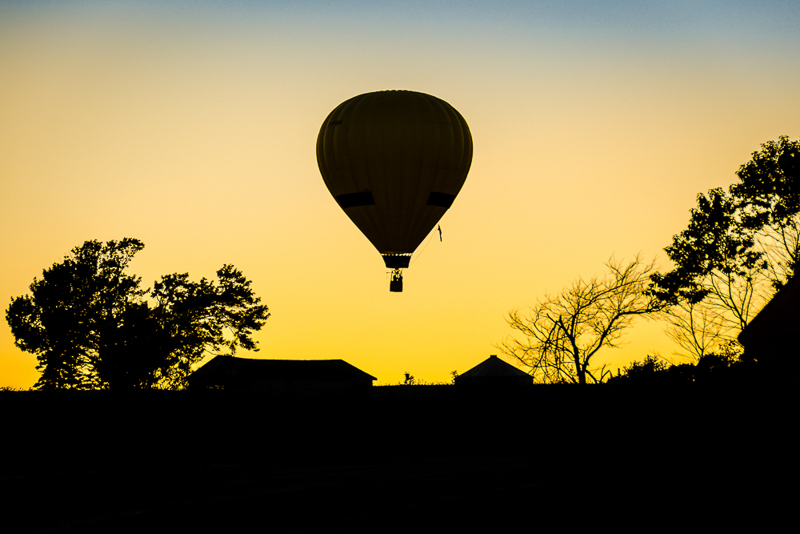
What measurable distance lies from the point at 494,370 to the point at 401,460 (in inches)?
1549

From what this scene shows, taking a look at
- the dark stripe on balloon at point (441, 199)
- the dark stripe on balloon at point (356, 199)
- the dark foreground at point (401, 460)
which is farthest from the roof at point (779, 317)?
the dark stripe on balloon at point (441, 199)

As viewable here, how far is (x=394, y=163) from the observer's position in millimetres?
35938

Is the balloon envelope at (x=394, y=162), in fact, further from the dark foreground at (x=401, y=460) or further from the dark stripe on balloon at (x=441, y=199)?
the dark foreground at (x=401, y=460)

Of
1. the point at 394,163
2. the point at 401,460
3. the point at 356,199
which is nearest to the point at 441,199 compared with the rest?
the point at 394,163

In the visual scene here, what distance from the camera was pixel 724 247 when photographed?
40.6 meters

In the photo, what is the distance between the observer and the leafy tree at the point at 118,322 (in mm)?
52719

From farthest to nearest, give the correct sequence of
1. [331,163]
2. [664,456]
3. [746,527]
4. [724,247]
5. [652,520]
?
[724,247] → [331,163] → [664,456] → [652,520] → [746,527]

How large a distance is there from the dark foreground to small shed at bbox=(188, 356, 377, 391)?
28.6 meters

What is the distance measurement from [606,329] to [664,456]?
2596 centimetres

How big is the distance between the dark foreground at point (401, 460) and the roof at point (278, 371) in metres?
29.6

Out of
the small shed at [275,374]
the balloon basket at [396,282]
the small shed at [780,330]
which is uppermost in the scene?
the small shed at [275,374]

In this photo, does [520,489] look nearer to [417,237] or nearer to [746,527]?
[746,527]

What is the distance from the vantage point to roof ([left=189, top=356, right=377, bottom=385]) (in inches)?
2571

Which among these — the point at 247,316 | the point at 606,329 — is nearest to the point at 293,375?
the point at 247,316
